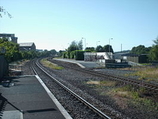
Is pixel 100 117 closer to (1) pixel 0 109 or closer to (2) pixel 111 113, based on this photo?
(2) pixel 111 113

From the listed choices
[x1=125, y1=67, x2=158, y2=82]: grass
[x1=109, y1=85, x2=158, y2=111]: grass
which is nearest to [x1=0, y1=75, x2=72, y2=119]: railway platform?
[x1=109, y1=85, x2=158, y2=111]: grass

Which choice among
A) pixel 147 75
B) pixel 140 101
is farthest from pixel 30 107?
pixel 147 75

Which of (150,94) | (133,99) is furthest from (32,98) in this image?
(150,94)

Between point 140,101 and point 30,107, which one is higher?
point 30,107

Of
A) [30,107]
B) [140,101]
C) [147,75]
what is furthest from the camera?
[147,75]

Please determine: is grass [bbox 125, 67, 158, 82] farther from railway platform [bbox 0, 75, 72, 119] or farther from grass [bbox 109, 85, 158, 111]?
railway platform [bbox 0, 75, 72, 119]

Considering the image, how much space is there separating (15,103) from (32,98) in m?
1.53

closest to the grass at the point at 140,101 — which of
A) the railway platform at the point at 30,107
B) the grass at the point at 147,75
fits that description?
the railway platform at the point at 30,107

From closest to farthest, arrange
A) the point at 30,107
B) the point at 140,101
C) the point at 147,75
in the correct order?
the point at 30,107, the point at 140,101, the point at 147,75

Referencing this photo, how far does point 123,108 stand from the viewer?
10617 mm

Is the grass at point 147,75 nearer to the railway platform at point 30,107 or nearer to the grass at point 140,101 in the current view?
the grass at point 140,101

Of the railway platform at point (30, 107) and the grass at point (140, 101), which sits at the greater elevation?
the railway platform at point (30, 107)

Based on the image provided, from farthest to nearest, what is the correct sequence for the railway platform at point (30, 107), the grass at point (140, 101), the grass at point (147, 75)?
the grass at point (147, 75), the grass at point (140, 101), the railway platform at point (30, 107)

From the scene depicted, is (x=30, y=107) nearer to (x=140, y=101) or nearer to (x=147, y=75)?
(x=140, y=101)
